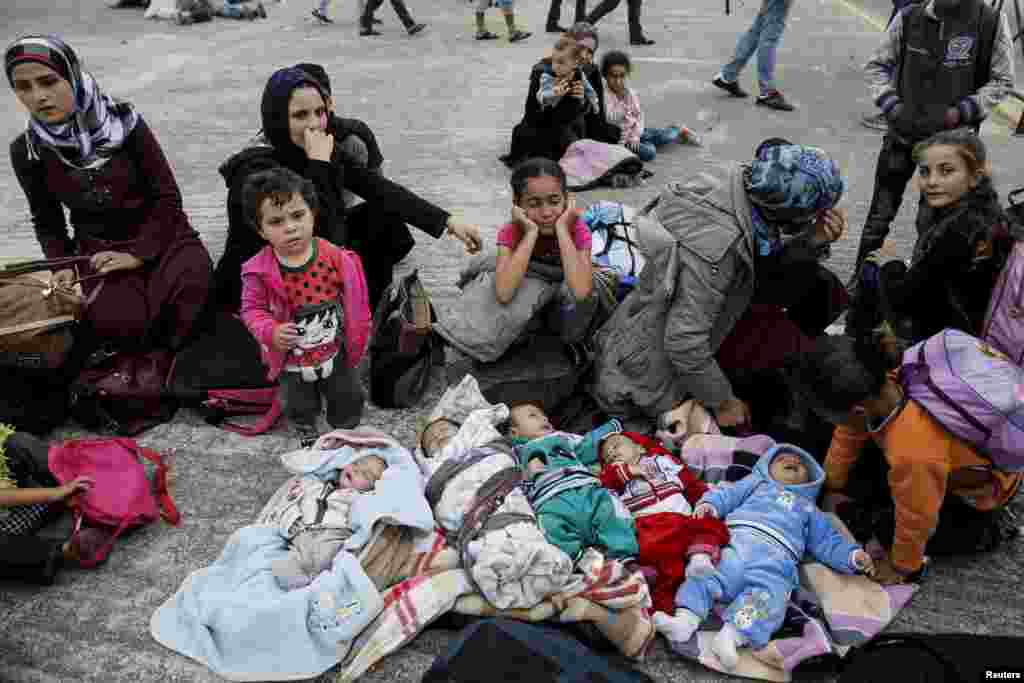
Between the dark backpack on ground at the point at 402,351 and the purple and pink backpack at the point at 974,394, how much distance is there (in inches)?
76.3

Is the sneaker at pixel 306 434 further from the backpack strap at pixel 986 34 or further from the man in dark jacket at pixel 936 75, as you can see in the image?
the backpack strap at pixel 986 34

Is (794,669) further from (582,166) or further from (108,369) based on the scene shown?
(582,166)

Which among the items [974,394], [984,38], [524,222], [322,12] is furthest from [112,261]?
[322,12]

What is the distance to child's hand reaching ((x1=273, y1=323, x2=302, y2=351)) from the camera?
Answer: 8.71 feet

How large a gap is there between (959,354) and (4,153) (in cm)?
688

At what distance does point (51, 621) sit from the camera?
236 centimetres

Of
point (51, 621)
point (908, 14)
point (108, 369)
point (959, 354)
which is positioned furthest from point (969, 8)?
point (51, 621)

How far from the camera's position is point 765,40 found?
7.36 meters

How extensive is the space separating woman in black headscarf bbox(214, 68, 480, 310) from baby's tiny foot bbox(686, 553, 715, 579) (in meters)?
1.60

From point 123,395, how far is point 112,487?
0.61 m

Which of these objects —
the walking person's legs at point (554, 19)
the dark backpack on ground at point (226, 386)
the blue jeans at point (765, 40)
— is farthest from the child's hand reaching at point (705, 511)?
the walking person's legs at point (554, 19)

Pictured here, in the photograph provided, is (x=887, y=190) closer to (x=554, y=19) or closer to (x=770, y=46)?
(x=770, y=46)

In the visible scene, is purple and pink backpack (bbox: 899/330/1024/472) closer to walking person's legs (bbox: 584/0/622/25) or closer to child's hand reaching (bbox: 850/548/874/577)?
child's hand reaching (bbox: 850/548/874/577)

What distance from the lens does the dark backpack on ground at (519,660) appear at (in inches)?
78.8
